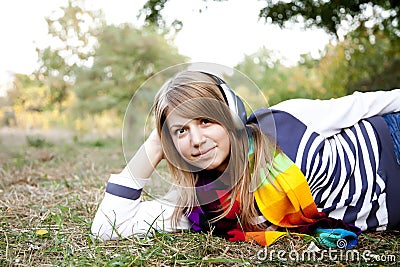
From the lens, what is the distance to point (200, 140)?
1.17m

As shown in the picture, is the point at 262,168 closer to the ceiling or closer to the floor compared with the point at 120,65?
closer to the floor

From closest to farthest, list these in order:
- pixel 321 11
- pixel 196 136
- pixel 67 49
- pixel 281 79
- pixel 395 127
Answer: pixel 196 136, pixel 395 127, pixel 321 11, pixel 281 79, pixel 67 49

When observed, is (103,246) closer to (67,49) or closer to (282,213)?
(282,213)

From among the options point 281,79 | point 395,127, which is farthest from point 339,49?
point 395,127

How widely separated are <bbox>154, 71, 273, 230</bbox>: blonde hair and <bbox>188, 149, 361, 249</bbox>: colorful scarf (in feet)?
0.08

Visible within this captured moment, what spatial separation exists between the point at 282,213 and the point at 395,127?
1.47 feet

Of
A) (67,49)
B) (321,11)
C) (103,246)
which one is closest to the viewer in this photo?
(103,246)

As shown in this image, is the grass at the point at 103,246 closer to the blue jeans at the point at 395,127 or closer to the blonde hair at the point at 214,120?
the blonde hair at the point at 214,120

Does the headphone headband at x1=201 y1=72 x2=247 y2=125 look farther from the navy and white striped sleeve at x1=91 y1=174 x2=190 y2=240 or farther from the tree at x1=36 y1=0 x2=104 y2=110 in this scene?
the tree at x1=36 y1=0 x2=104 y2=110

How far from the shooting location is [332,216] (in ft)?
4.40

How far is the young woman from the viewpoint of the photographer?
1.22 m

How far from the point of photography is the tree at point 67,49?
647 centimetres

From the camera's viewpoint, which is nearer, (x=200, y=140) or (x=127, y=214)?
(x=200, y=140)

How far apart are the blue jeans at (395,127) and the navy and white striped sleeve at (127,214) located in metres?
0.67
